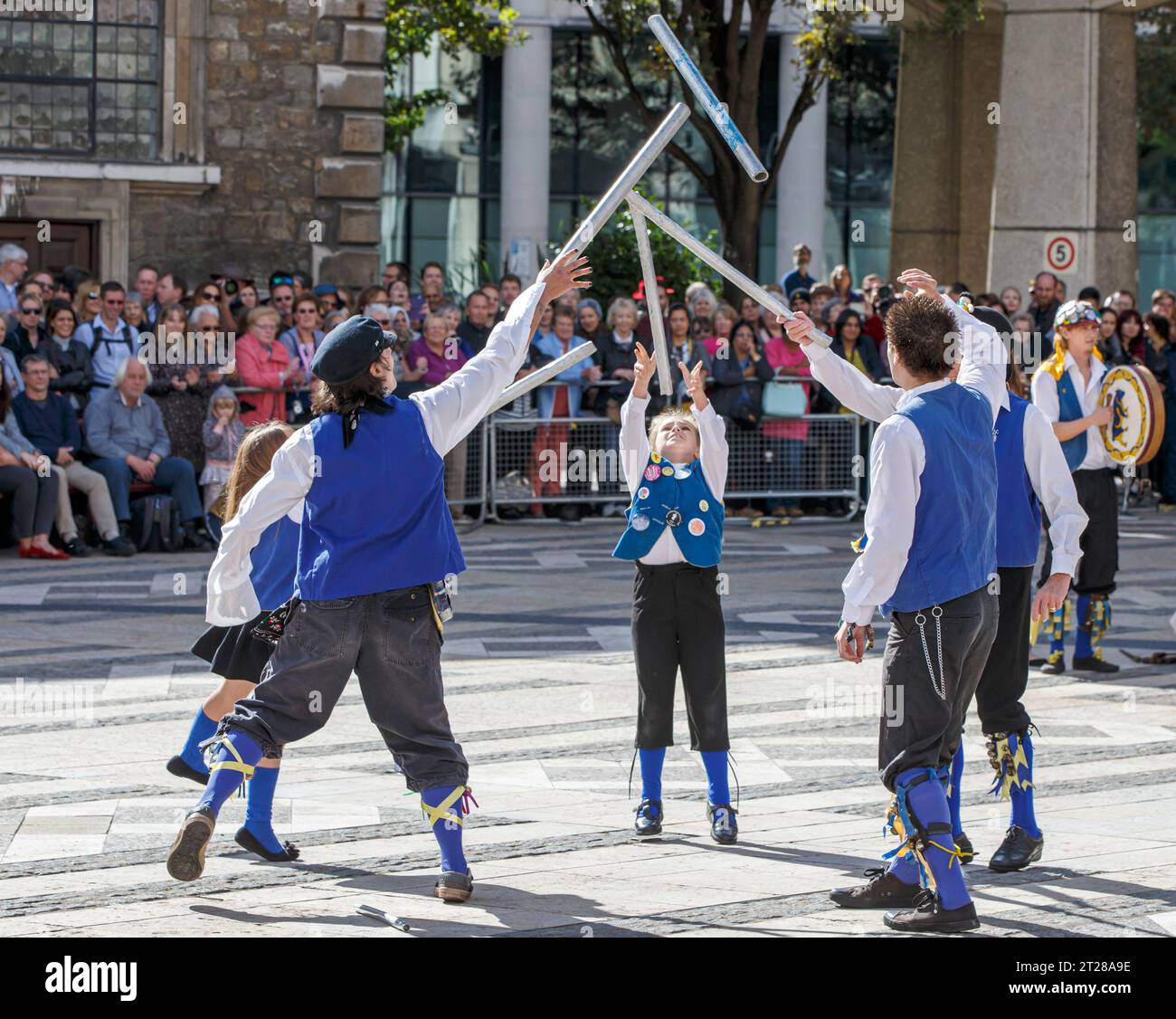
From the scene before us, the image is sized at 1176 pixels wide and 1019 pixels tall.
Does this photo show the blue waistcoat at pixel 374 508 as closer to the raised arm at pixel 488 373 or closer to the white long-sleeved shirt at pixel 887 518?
the raised arm at pixel 488 373

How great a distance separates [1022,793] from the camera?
283 inches

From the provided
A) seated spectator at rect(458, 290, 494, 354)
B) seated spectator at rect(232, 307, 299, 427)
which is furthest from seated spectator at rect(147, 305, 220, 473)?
seated spectator at rect(458, 290, 494, 354)

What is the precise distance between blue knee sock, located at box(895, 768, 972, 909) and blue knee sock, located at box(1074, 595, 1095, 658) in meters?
5.41

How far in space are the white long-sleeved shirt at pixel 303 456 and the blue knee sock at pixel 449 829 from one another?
2.71 ft

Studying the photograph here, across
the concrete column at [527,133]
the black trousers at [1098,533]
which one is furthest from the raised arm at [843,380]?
the concrete column at [527,133]

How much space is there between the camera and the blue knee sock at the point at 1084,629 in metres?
11.4

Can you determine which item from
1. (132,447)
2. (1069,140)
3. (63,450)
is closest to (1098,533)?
(132,447)

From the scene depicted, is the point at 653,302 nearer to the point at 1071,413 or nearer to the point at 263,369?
the point at 1071,413

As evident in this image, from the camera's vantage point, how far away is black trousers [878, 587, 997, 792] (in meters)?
6.23

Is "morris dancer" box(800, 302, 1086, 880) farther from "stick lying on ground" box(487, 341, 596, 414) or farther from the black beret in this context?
the black beret

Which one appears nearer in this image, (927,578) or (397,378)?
(927,578)

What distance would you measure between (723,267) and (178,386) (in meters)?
9.76
